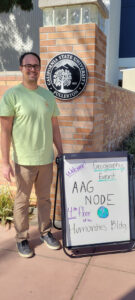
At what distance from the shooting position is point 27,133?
2.66m

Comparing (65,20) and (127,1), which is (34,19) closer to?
(127,1)

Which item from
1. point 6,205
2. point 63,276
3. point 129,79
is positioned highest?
point 129,79

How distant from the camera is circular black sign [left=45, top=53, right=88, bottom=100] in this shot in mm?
3270

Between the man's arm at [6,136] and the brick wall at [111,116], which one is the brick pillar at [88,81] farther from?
the brick wall at [111,116]

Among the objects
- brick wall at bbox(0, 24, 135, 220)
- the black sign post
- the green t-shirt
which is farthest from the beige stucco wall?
the green t-shirt

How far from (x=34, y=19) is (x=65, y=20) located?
10.5m

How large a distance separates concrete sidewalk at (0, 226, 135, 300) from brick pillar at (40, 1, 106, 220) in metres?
0.87

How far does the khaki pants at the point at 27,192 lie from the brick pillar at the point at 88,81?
1.87ft

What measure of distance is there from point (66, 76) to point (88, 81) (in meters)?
0.26

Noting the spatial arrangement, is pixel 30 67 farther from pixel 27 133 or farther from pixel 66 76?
pixel 66 76

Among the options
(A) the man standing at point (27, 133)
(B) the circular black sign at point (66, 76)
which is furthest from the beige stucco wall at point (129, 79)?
(A) the man standing at point (27, 133)

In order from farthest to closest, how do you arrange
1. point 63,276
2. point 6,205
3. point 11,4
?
point 11,4
point 6,205
point 63,276

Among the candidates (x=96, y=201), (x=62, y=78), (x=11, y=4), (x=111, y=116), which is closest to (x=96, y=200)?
(x=96, y=201)

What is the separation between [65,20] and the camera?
3316 millimetres
